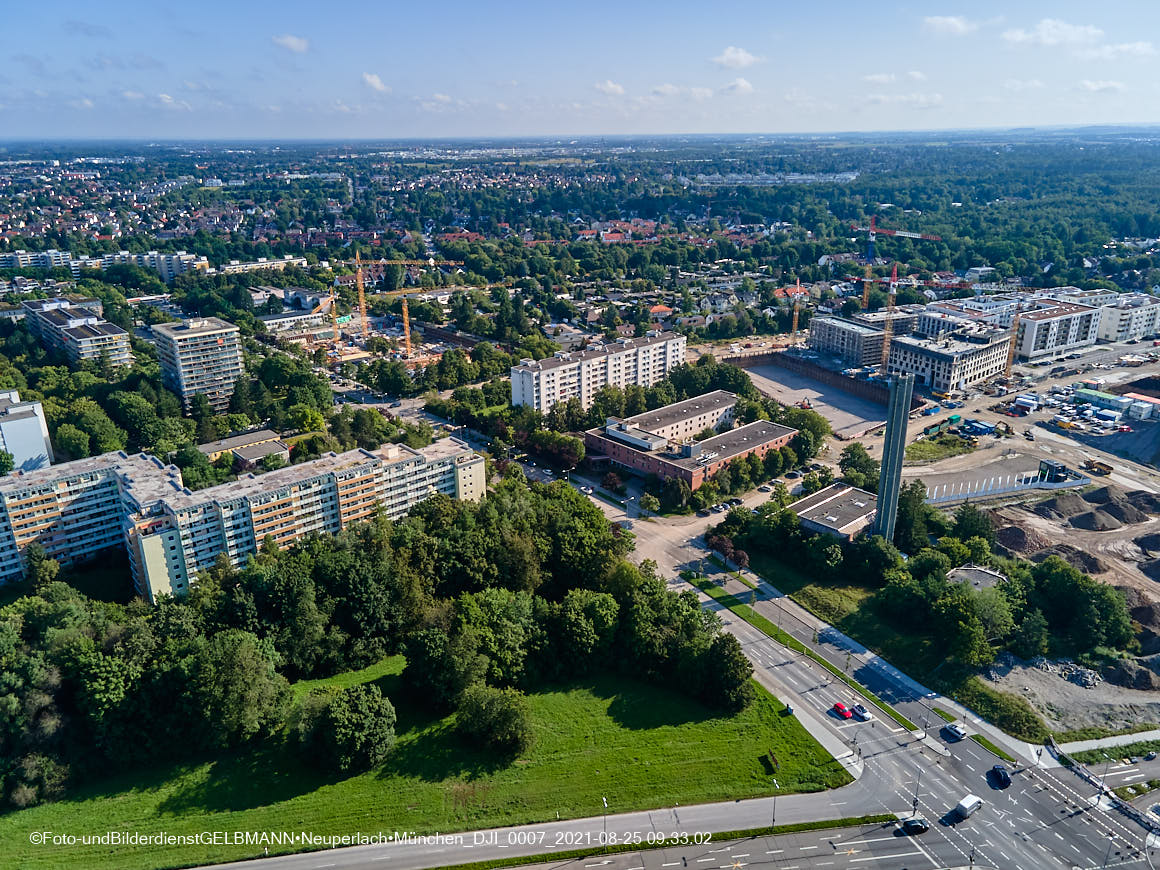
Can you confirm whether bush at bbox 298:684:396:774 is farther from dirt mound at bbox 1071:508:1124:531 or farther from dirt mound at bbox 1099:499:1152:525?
dirt mound at bbox 1099:499:1152:525

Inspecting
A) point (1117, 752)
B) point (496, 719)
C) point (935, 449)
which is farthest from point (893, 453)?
point (496, 719)

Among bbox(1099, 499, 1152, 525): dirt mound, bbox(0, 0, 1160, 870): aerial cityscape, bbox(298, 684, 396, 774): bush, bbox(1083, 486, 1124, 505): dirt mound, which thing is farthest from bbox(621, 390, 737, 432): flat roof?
bbox(298, 684, 396, 774): bush

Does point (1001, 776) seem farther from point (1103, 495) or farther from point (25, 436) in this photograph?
point (25, 436)

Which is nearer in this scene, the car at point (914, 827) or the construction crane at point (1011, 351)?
the car at point (914, 827)

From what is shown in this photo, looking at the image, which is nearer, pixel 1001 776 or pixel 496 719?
pixel 1001 776

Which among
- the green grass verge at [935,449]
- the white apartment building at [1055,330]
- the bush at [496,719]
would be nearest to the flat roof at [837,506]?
the green grass verge at [935,449]

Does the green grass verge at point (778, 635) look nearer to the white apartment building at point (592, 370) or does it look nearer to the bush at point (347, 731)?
the bush at point (347, 731)

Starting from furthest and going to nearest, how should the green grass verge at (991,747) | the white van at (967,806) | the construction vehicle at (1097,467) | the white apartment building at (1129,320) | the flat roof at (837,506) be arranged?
the white apartment building at (1129,320) → the construction vehicle at (1097,467) → the flat roof at (837,506) → the green grass verge at (991,747) → the white van at (967,806)
